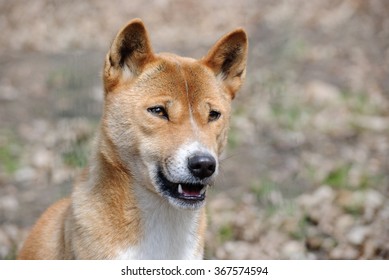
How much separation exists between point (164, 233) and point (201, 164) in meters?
0.68

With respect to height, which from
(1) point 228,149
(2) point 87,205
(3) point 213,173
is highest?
(3) point 213,173

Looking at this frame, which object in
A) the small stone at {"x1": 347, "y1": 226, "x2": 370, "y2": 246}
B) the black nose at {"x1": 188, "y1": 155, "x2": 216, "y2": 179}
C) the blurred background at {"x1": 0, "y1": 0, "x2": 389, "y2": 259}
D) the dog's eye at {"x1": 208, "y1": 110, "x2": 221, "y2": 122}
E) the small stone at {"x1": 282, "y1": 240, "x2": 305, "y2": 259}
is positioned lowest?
the small stone at {"x1": 282, "y1": 240, "x2": 305, "y2": 259}

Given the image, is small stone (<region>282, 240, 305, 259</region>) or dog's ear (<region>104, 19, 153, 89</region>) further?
small stone (<region>282, 240, 305, 259</region>)

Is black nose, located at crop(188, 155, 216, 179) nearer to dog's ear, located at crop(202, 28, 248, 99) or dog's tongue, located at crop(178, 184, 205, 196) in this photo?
dog's tongue, located at crop(178, 184, 205, 196)

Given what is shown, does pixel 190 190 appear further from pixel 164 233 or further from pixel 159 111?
pixel 159 111

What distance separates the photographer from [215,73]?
5.00 metres

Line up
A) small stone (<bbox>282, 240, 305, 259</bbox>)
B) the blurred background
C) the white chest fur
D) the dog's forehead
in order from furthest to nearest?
the blurred background, small stone (<bbox>282, 240, 305, 259</bbox>), the dog's forehead, the white chest fur

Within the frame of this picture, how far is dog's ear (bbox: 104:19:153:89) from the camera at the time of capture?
4.52 meters

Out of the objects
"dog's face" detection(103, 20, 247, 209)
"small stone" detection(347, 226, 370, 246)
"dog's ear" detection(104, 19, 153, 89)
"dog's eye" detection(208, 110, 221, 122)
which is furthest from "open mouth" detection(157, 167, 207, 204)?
"small stone" detection(347, 226, 370, 246)

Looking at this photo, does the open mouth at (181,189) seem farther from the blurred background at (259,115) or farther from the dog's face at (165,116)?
the blurred background at (259,115)

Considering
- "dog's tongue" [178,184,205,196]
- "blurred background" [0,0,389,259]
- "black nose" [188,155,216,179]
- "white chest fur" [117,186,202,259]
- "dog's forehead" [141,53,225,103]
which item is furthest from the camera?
"blurred background" [0,0,389,259]

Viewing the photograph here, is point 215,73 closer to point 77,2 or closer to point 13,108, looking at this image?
point 13,108
